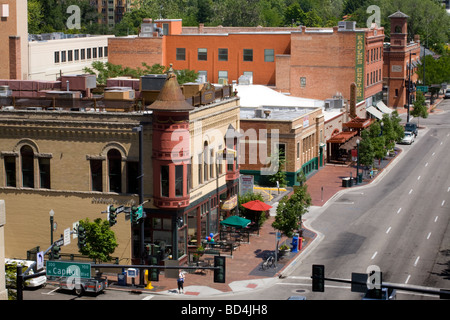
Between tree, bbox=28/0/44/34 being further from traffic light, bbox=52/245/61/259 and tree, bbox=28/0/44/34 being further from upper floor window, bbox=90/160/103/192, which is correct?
traffic light, bbox=52/245/61/259

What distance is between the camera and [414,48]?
145 meters

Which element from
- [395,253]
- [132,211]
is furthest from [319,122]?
[132,211]

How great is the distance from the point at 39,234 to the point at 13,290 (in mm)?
14874

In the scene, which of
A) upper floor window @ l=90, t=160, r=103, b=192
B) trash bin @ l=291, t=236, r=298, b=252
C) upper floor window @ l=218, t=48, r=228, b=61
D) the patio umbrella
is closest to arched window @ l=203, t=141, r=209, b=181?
the patio umbrella

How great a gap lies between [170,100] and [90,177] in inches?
302

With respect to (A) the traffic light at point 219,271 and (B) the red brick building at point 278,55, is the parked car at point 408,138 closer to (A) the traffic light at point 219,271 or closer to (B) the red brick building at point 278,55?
(B) the red brick building at point 278,55

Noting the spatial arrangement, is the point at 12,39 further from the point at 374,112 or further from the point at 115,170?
the point at 374,112

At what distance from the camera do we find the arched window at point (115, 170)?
5491cm

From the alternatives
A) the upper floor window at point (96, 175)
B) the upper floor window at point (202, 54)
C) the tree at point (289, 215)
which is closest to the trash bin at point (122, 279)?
the upper floor window at point (96, 175)

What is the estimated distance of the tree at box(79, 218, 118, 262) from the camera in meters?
53.7

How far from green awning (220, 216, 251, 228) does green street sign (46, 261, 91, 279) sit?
2491cm

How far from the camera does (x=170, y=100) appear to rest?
52.5 metres

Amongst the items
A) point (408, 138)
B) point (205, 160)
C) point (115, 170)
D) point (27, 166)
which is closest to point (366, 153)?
point (408, 138)
